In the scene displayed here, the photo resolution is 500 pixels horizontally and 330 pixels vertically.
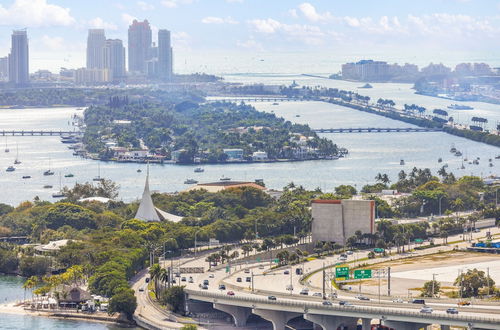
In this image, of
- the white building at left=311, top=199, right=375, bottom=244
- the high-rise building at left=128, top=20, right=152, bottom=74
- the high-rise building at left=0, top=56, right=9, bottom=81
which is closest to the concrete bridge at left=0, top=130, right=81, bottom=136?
the white building at left=311, top=199, right=375, bottom=244

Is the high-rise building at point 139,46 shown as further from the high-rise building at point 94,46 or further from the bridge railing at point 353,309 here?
the bridge railing at point 353,309

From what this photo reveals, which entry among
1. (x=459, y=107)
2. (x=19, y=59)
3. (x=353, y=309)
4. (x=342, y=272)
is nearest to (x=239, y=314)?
(x=353, y=309)

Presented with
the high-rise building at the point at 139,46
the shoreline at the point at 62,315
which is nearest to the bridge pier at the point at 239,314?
the shoreline at the point at 62,315

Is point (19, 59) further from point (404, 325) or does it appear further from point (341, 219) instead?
point (404, 325)

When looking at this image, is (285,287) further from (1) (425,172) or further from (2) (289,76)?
(2) (289,76)

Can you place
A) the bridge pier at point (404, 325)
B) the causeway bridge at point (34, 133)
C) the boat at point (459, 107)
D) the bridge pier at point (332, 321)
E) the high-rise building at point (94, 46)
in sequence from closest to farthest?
1. the bridge pier at point (404, 325)
2. the bridge pier at point (332, 321)
3. the causeway bridge at point (34, 133)
4. the boat at point (459, 107)
5. the high-rise building at point (94, 46)

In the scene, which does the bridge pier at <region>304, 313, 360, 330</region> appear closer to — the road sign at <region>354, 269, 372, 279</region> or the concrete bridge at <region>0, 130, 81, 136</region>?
the road sign at <region>354, 269, 372, 279</region>

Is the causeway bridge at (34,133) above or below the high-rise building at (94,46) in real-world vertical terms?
below
